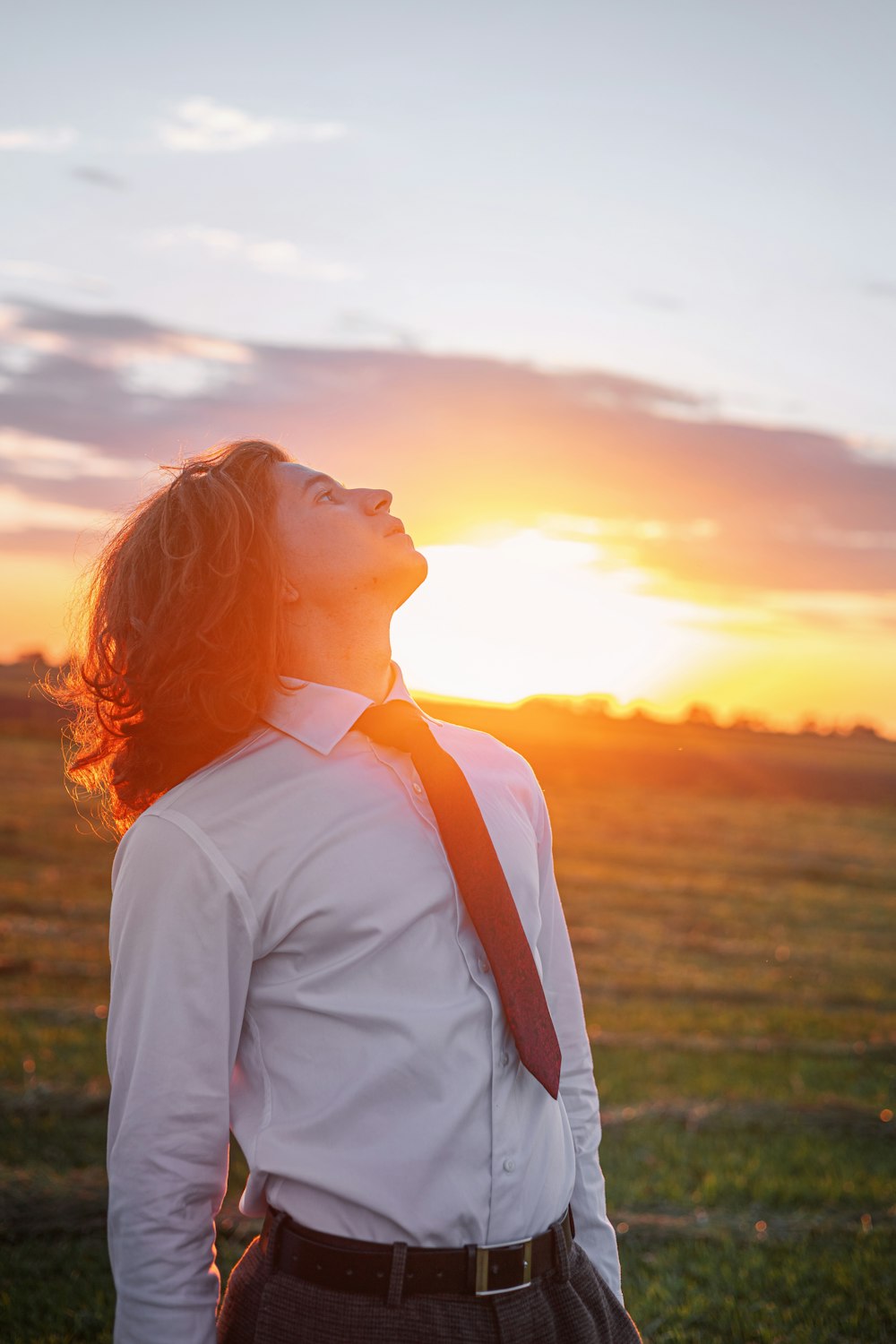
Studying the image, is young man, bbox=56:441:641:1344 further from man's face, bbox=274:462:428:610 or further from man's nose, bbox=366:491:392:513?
man's nose, bbox=366:491:392:513

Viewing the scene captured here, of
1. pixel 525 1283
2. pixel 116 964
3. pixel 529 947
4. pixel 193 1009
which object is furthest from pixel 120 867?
pixel 525 1283

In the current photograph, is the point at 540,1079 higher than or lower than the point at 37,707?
higher

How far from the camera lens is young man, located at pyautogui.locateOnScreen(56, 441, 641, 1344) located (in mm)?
1862

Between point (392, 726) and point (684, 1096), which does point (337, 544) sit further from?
point (684, 1096)

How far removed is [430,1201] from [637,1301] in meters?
3.32

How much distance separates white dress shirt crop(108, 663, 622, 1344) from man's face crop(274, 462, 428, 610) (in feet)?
1.44

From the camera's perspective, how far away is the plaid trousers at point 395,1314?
1822 mm

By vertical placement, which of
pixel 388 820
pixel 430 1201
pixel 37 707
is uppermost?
pixel 388 820

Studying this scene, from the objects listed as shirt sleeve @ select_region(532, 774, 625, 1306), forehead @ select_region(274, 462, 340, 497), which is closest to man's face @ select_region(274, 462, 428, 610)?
forehead @ select_region(274, 462, 340, 497)

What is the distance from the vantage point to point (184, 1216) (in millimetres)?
1877

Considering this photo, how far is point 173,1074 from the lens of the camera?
1874 millimetres

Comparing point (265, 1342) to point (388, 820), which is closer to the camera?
point (265, 1342)

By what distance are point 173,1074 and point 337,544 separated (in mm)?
1079

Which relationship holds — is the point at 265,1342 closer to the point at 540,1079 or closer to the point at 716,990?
the point at 540,1079
